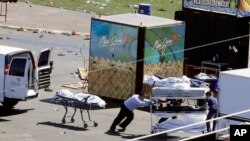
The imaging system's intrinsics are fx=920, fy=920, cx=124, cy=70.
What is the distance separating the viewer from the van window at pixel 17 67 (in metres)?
25.7

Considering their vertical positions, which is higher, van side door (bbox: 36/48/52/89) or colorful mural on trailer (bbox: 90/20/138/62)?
colorful mural on trailer (bbox: 90/20/138/62)

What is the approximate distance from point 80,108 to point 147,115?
8.61ft

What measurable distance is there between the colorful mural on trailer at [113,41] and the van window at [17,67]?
3.71 m

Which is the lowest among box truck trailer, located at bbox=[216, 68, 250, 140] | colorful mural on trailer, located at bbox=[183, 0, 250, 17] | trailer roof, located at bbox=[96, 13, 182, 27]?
box truck trailer, located at bbox=[216, 68, 250, 140]

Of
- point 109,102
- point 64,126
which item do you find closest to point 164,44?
point 109,102

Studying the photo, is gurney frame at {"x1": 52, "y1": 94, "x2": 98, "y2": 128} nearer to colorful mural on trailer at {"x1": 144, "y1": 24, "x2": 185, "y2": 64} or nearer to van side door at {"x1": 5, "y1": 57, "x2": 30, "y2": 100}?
van side door at {"x1": 5, "y1": 57, "x2": 30, "y2": 100}

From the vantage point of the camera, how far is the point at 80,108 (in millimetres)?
25375

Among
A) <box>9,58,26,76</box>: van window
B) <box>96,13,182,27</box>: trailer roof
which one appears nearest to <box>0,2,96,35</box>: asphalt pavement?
<box>96,13,182,27</box>: trailer roof

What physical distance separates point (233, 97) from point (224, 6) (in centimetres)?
1012

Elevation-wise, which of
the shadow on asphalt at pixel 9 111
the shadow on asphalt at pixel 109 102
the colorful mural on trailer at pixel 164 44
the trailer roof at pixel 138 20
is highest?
the trailer roof at pixel 138 20

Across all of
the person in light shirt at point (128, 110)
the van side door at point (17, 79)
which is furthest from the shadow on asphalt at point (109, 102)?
the person in light shirt at point (128, 110)

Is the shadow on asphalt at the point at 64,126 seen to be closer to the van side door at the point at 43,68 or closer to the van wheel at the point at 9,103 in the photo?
the van wheel at the point at 9,103

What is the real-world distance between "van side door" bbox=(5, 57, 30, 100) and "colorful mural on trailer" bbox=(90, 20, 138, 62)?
366 centimetres

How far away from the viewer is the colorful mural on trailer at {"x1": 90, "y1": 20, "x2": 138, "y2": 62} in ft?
92.8
